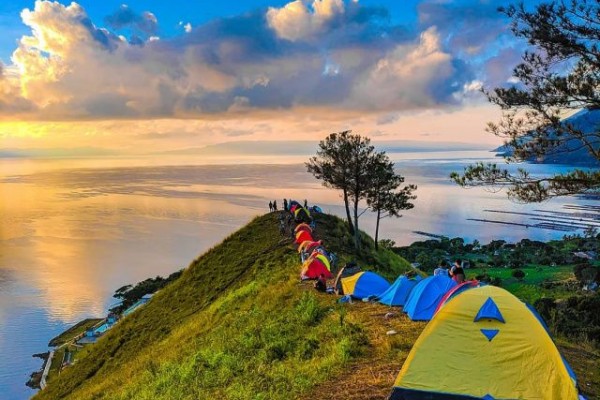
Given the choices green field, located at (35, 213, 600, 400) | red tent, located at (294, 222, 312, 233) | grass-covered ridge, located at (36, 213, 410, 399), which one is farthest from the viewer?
red tent, located at (294, 222, 312, 233)

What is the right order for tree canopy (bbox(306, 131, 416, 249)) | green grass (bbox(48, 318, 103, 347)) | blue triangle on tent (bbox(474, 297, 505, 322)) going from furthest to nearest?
green grass (bbox(48, 318, 103, 347)) < tree canopy (bbox(306, 131, 416, 249)) < blue triangle on tent (bbox(474, 297, 505, 322))

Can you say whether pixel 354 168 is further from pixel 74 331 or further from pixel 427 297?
pixel 74 331

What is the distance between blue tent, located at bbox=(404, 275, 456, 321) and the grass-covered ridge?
206cm

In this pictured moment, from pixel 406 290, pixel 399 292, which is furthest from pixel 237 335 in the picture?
pixel 406 290

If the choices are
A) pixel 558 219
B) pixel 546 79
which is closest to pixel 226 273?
pixel 546 79

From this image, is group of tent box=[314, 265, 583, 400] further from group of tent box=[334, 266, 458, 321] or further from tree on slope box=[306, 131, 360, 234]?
tree on slope box=[306, 131, 360, 234]

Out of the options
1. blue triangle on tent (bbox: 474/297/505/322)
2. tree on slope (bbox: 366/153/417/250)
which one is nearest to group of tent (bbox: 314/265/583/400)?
blue triangle on tent (bbox: 474/297/505/322)

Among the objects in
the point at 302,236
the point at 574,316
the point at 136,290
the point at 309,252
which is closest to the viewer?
the point at 574,316

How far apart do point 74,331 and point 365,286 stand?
5953 centimetres

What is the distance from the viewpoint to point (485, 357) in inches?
415

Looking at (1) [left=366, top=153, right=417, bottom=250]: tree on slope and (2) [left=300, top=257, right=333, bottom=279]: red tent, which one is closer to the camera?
(2) [left=300, top=257, right=333, bottom=279]: red tent

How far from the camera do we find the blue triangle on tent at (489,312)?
10.9 metres

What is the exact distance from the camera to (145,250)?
108250mm

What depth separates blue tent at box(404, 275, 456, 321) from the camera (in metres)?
17.3
